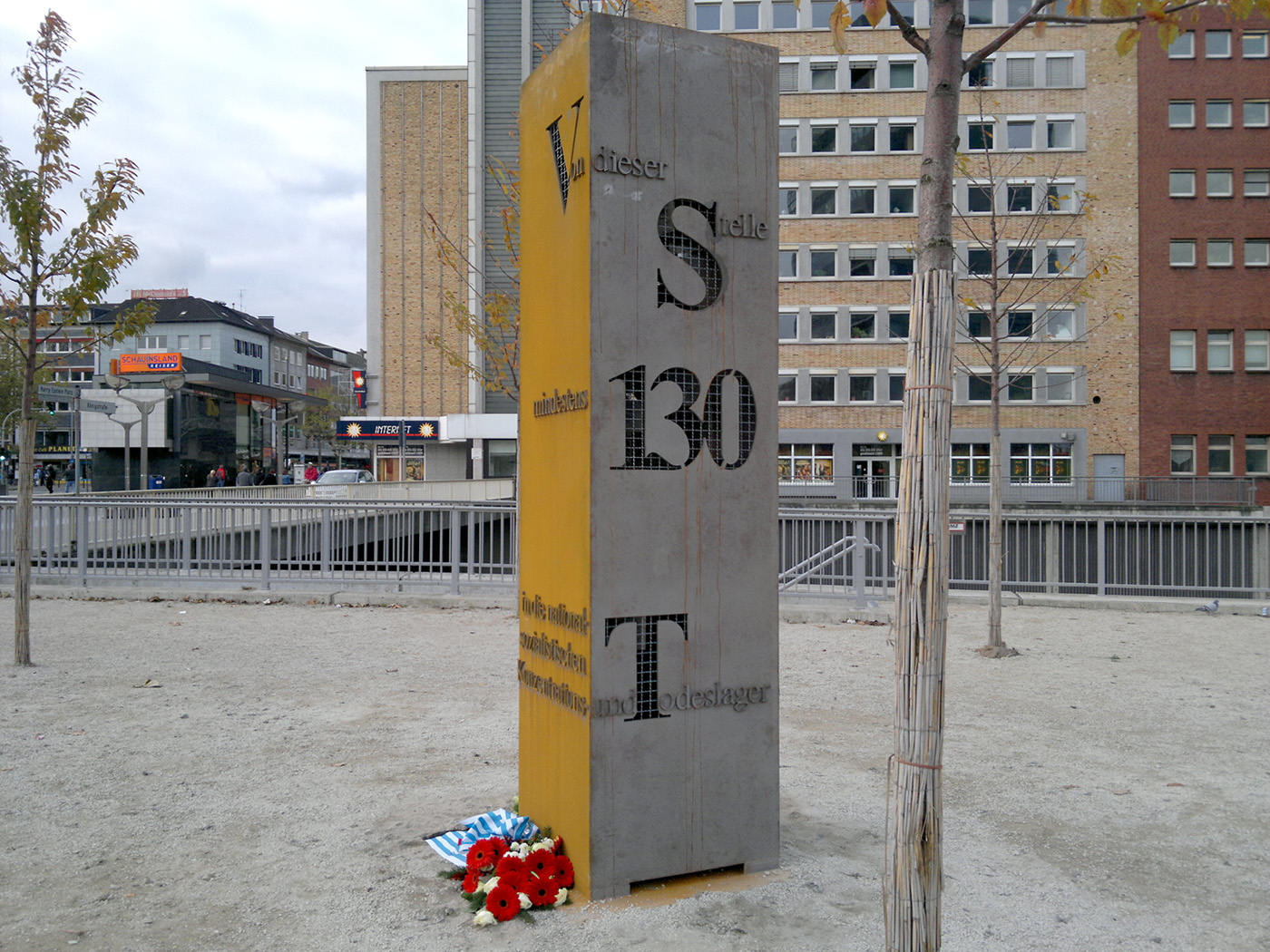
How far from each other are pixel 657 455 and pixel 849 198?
4764 centimetres

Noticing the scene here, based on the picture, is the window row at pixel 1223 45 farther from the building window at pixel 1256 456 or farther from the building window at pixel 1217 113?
the building window at pixel 1256 456

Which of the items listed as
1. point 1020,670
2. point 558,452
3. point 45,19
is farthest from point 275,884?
point 45,19

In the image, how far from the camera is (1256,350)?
150 ft

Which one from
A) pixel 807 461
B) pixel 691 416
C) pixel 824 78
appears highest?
pixel 824 78

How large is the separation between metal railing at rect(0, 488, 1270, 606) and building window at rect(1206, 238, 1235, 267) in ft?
122

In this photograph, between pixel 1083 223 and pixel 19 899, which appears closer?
pixel 19 899

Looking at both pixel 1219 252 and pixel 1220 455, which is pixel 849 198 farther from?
pixel 1220 455

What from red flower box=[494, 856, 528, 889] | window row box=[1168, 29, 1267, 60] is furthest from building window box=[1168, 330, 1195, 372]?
red flower box=[494, 856, 528, 889]

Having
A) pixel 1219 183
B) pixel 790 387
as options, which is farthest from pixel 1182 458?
pixel 790 387

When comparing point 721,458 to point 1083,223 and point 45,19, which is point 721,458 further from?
point 1083,223

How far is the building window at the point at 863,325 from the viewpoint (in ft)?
159

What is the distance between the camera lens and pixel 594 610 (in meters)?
4.20

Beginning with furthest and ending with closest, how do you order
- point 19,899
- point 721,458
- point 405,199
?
point 405,199 < point 721,458 < point 19,899

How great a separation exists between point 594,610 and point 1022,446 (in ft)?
156
